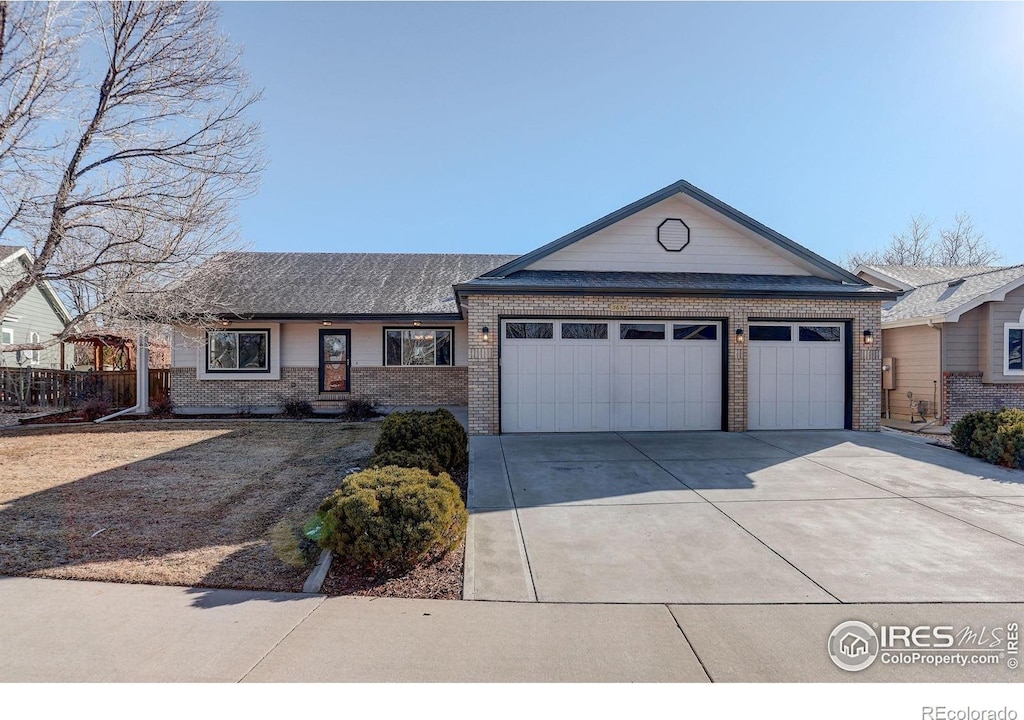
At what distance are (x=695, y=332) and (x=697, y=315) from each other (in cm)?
39

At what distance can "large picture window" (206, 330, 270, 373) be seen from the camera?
16.2 m

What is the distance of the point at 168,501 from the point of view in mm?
7270

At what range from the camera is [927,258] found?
123 feet

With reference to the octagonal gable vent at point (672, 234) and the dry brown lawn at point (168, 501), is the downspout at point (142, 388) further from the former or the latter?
the octagonal gable vent at point (672, 234)

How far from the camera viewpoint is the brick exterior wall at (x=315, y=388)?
53.3 feet

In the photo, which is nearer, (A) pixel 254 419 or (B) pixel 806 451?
(B) pixel 806 451

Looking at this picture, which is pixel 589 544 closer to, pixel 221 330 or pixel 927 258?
pixel 221 330

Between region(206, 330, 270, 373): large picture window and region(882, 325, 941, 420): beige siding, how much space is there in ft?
61.8

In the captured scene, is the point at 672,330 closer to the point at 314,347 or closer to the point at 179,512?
the point at 179,512

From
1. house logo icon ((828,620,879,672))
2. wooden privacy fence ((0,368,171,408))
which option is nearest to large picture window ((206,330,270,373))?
wooden privacy fence ((0,368,171,408))

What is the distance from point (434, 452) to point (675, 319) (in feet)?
21.0

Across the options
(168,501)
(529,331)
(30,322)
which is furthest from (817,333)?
(30,322)

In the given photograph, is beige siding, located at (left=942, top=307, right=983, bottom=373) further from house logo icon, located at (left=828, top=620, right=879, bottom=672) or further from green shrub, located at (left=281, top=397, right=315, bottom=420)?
green shrub, located at (left=281, top=397, right=315, bottom=420)

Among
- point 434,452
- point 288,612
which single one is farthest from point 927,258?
point 288,612
